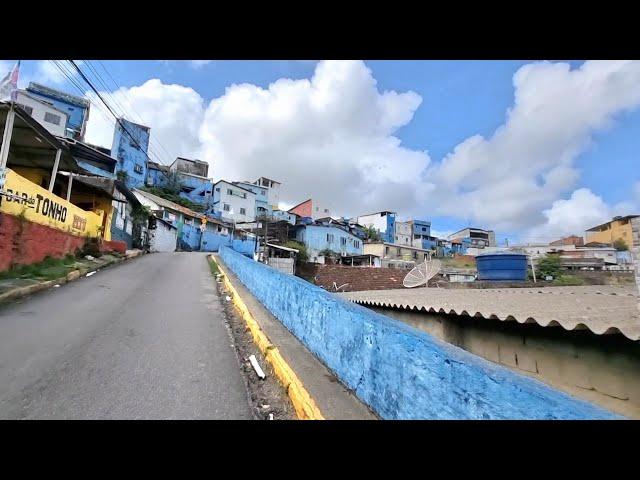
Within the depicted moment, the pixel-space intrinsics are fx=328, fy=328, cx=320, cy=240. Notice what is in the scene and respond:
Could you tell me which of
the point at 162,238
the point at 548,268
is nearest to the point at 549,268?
the point at 548,268

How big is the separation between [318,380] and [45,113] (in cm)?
4420

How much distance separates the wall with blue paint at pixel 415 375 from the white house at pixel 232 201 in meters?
46.5

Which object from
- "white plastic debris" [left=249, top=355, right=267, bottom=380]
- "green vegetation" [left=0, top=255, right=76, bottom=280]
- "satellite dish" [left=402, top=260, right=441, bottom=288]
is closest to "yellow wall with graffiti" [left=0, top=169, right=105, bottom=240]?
"green vegetation" [left=0, top=255, right=76, bottom=280]

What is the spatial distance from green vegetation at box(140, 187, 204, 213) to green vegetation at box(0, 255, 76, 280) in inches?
1321

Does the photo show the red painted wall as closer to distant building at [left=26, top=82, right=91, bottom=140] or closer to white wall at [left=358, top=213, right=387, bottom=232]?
white wall at [left=358, top=213, right=387, bottom=232]

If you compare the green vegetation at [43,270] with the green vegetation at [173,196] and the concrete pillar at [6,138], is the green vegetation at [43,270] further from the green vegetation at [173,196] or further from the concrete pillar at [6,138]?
the green vegetation at [173,196]

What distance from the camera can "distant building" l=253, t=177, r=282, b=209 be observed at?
58312 mm

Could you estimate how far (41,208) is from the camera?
10.8 meters

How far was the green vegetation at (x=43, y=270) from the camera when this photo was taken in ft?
30.0

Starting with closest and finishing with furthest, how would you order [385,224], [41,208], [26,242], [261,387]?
[261,387] → [26,242] → [41,208] → [385,224]

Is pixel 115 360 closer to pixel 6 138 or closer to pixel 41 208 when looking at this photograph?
pixel 41 208
